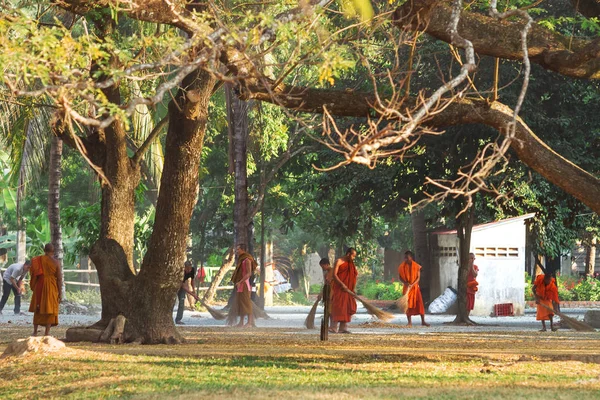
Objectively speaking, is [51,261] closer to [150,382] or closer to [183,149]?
[183,149]

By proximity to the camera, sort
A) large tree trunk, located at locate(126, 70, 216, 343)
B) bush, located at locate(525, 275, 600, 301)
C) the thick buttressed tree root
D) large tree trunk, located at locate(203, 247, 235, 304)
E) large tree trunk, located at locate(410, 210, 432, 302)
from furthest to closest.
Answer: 1. bush, located at locate(525, 275, 600, 301)
2. large tree trunk, located at locate(410, 210, 432, 302)
3. large tree trunk, located at locate(203, 247, 235, 304)
4. the thick buttressed tree root
5. large tree trunk, located at locate(126, 70, 216, 343)

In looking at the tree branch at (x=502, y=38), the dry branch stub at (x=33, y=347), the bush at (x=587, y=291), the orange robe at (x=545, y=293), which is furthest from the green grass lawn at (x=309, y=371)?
the bush at (x=587, y=291)

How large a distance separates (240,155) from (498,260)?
28.4 feet

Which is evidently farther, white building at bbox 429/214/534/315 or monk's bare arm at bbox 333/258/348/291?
white building at bbox 429/214/534/315

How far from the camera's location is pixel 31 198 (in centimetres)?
4625

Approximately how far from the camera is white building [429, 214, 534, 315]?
1276 inches

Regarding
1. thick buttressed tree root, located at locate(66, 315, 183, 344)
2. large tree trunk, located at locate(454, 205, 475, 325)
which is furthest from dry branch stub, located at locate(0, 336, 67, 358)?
large tree trunk, located at locate(454, 205, 475, 325)

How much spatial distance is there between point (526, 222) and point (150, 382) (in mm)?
20114

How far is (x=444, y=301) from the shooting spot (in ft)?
110

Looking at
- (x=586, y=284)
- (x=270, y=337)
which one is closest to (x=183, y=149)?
(x=270, y=337)

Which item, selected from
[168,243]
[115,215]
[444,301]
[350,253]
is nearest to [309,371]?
[168,243]

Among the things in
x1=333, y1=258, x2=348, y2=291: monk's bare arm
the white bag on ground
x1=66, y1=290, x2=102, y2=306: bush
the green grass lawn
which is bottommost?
the green grass lawn

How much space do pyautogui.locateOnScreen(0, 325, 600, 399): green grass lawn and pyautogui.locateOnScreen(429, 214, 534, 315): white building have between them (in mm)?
15020

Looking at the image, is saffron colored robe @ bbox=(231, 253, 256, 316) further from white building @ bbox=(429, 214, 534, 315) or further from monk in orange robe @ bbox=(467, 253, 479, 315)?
white building @ bbox=(429, 214, 534, 315)
